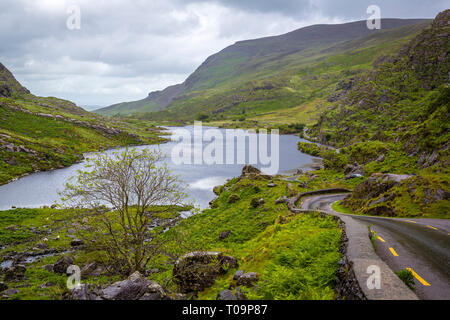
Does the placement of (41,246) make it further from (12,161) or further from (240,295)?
(12,161)

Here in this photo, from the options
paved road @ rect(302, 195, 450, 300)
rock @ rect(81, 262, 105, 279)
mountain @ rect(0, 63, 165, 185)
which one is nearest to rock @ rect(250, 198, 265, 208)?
paved road @ rect(302, 195, 450, 300)

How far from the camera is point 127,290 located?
12.6 metres

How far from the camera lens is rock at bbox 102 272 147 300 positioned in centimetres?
1220

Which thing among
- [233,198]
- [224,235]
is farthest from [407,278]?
[233,198]

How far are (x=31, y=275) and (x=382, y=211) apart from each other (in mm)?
41805

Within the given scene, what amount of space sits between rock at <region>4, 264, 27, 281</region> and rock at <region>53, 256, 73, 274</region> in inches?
117

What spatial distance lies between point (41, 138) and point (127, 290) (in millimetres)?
136020

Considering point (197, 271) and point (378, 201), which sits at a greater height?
point (378, 201)

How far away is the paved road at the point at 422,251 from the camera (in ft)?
35.2

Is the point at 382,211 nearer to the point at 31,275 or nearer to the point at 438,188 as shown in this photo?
the point at 438,188

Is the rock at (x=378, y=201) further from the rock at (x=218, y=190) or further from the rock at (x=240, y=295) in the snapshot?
the rock at (x=218, y=190)

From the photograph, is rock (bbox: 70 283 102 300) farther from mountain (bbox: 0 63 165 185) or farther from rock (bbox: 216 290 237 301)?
mountain (bbox: 0 63 165 185)

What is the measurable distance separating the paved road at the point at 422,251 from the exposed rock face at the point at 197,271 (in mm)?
10274

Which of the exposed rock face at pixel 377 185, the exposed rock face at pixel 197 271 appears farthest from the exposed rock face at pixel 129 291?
the exposed rock face at pixel 377 185
